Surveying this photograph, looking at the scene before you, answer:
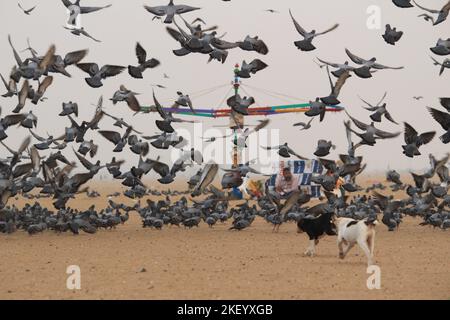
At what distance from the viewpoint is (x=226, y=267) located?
18.3 metres

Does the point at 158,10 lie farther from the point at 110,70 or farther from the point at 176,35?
the point at 110,70

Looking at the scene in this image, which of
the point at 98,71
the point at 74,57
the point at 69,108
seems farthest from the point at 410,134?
the point at 69,108

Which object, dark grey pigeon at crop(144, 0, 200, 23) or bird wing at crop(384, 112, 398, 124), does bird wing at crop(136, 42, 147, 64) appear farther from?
bird wing at crop(384, 112, 398, 124)

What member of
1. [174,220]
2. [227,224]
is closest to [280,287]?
[174,220]

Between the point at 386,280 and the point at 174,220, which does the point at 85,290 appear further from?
the point at 174,220

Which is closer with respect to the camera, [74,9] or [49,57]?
[74,9]

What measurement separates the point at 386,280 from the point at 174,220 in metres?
15.1

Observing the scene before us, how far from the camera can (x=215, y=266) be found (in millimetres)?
18547

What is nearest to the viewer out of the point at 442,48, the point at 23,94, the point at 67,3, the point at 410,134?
the point at 442,48

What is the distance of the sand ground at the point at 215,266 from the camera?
47.9ft

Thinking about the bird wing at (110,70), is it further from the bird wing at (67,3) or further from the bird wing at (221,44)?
the bird wing at (221,44)

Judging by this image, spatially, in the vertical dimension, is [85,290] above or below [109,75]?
below

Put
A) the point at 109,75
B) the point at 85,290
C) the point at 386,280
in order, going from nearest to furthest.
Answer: the point at 85,290
the point at 386,280
the point at 109,75

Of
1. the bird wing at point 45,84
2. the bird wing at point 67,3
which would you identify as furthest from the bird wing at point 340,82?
the bird wing at point 45,84
